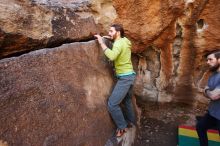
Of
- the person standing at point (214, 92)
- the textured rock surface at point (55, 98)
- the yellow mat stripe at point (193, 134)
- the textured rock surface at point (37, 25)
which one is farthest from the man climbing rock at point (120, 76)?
the yellow mat stripe at point (193, 134)

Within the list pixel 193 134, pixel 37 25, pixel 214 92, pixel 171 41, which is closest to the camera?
pixel 37 25

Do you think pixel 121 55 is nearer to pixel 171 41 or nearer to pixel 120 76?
pixel 120 76

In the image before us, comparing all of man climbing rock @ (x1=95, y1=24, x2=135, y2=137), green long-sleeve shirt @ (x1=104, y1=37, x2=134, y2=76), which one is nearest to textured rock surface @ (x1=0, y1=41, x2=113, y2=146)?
man climbing rock @ (x1=95, y1=24, x2=135, y2=137)

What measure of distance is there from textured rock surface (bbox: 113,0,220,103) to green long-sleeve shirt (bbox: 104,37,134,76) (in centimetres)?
125

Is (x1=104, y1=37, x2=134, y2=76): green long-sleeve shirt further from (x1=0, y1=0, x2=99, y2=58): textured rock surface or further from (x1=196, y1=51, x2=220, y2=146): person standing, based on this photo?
(x1=196, y1=51, x2=220, y2=146): person standing

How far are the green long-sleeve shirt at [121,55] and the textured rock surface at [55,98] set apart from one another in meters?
Answer: 0.26

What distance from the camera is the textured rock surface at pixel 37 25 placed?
2.49m

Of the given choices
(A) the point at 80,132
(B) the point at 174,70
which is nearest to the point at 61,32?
(A) the point at 80,132

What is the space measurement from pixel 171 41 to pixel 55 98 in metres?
2.88

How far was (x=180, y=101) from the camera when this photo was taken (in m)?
5.26

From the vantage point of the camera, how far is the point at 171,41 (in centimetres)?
475

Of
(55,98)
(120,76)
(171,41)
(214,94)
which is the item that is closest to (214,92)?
(214,94)

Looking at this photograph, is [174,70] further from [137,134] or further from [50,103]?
[50,103]

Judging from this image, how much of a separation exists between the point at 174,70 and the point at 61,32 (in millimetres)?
2675
